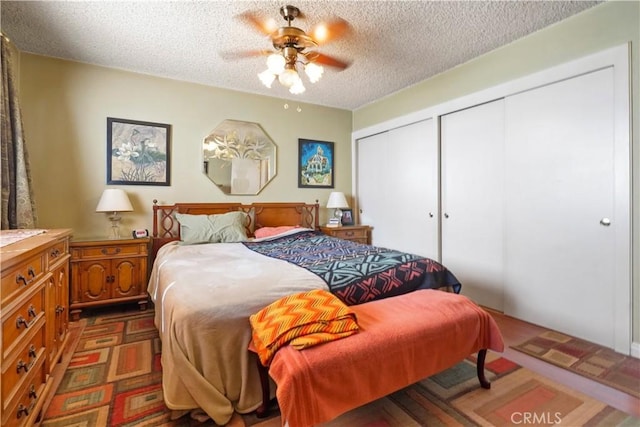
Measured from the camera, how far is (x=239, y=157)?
3.96 metres

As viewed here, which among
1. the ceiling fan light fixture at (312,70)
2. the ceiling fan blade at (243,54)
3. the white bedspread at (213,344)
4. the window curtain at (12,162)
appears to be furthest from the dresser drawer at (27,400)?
the ceiling fan blade at (243,54)

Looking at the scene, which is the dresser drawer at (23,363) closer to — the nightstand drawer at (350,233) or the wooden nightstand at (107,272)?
the wooden nightstand at (107,272)

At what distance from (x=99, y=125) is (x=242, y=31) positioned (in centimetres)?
194

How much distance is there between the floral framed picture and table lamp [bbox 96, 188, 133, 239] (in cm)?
26

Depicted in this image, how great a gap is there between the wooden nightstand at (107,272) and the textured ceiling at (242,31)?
6.06 feet


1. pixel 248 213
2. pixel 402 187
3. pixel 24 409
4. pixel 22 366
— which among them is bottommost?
pixel 24 409

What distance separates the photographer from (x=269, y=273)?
200cm

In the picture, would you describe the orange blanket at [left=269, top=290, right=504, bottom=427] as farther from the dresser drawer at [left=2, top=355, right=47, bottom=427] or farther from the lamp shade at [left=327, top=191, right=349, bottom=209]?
the lamp shade at [left=327, top=191, right=349, bottom=209]

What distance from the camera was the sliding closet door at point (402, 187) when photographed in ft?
12.0

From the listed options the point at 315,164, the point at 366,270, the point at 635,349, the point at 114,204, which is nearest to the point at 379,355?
the point at 366,270

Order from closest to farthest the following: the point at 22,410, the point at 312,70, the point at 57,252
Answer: the point at 22,410, the point at 57,252, the point at 312,70

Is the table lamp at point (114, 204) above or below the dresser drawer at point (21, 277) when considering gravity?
above

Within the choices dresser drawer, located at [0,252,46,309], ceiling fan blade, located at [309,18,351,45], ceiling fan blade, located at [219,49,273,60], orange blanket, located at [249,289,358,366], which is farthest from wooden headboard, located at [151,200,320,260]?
orange blanket, located at [249,289,358,366]

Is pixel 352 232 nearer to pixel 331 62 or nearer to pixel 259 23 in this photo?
pixel 331 62
